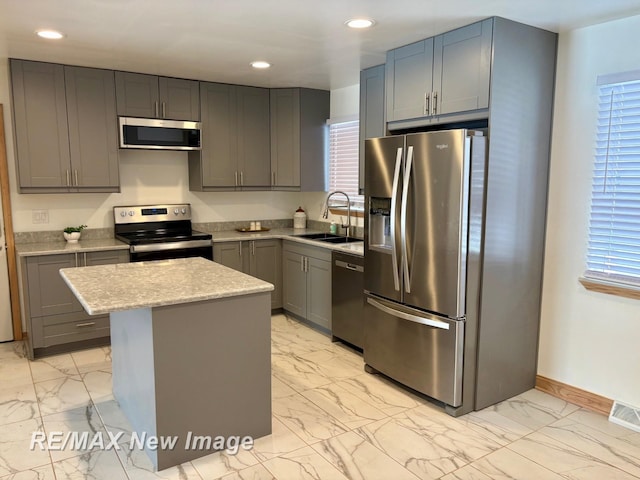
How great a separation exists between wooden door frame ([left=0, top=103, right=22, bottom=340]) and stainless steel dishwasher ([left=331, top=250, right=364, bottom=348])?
2776mm

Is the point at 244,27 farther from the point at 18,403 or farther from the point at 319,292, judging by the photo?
the point at 18,403

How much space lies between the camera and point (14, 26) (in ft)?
9.71

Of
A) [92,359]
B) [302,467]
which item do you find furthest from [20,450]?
[302,467]

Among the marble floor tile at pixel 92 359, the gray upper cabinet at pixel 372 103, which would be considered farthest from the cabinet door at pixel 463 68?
the marble floor tile at pixel 92 359

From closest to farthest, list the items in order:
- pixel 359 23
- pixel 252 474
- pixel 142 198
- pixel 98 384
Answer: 1. pixel 252 474
2. pixel 359 23
3. pixel 98 384
4. pixel 142 198

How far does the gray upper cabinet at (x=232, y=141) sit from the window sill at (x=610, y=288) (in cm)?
317

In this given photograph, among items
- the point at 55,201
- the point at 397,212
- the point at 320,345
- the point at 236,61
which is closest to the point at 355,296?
the point at 320,345

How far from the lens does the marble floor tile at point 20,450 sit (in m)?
2.41

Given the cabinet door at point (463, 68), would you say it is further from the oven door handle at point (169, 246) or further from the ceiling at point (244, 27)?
the oven door handle at point (169, 246)

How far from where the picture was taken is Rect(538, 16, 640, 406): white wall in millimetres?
2854

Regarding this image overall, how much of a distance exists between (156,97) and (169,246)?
135cm

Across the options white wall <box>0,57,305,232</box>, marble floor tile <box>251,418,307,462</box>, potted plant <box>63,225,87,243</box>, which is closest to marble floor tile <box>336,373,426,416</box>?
marble floor tile <box>251,418,307,462</box>

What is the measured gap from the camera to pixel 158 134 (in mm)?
4359

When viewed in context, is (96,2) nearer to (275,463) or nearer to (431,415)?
(275,463)
